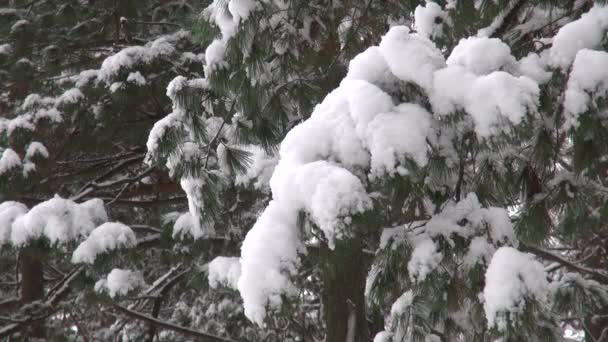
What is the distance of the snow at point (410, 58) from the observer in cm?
163

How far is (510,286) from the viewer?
→ 1.45 meters

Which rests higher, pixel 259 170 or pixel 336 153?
pixel 259 170

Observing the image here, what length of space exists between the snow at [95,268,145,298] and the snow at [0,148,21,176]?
1.26 meters

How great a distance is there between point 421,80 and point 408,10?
1.93m

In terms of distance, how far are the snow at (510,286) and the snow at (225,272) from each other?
2162 millimetres

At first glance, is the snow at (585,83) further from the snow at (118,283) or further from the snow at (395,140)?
the snow at (118,283)

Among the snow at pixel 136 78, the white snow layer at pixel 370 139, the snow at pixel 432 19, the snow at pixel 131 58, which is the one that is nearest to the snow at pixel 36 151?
the snow at pixel 131 58

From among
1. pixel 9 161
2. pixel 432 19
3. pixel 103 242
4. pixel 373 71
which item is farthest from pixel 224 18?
pixel 9 161

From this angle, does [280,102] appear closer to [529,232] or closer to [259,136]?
[259,136]

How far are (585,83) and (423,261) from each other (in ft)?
2.23

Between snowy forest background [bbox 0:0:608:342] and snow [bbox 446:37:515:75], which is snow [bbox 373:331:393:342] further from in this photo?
snow [bbox 446:37:515:75]

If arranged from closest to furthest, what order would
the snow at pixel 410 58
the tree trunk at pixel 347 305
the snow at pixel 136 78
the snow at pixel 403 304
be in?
the snow at pixel 410 58
the snow at pixel 403 304
the tree trunk at pixel 347 305
the snow at pixel 136 78

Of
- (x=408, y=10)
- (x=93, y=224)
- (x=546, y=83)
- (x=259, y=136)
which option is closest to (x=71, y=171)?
(x=93, y=224)

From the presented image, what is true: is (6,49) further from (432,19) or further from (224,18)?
(432,19)
